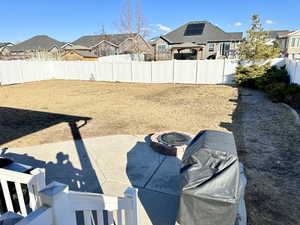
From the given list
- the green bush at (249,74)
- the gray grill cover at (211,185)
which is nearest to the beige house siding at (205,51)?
the green bush at (249,74)

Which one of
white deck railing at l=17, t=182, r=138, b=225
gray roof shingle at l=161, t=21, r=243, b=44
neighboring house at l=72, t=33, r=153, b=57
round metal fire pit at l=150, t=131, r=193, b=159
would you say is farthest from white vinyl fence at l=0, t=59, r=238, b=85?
gray roof shingle at l=161, t=21, r=243, b=44

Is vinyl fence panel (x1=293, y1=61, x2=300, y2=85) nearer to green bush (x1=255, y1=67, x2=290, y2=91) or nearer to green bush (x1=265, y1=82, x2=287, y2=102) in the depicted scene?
green bush (x1=265, y1=82, x2=287, y2=102)

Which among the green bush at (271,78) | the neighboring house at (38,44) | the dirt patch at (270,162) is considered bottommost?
the dirt patch at (270,162)

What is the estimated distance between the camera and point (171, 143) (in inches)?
159

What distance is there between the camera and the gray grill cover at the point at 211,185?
1819 millimetres

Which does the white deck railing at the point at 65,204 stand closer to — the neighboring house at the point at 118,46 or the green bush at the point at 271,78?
the green bush at the point at 271,78

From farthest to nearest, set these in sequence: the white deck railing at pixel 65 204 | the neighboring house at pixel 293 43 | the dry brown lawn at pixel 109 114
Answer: the neighboring house at pixel 293 43
the dry brown lawn at pixel 109 114
the white deck railing at pixel 65 204

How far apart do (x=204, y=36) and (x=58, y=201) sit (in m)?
32.1

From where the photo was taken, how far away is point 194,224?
197 centimetres

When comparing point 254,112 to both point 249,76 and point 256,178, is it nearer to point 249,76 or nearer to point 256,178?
point 256,178

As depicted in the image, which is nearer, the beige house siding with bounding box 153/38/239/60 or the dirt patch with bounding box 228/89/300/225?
the dirt patch with bounding box 228/89/300/225

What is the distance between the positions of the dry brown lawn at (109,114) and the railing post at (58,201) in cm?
420

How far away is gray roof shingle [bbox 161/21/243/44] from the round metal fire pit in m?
27.8

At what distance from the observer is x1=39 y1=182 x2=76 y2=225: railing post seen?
864 millimetres
